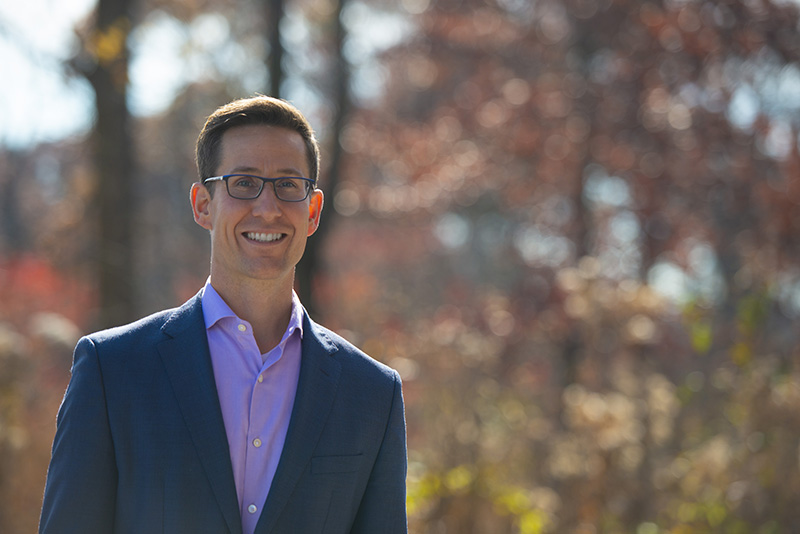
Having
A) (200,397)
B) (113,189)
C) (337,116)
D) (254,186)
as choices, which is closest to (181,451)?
(200,397)

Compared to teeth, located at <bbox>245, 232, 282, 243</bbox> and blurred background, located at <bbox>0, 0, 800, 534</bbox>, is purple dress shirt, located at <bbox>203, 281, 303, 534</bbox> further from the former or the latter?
blurred background, located at <bbox>0, 0, 800, 534</bbox>

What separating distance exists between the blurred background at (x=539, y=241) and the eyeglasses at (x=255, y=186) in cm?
375

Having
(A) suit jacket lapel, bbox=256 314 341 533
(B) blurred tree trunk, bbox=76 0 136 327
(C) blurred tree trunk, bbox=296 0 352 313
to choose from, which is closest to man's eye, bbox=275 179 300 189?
(A) suit jacket lapel, bbox=256 314 341 533

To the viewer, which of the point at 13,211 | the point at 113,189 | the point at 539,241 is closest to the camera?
the point at 113,189

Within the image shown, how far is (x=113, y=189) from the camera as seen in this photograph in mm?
8891

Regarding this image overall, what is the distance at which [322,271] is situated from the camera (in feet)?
33.5

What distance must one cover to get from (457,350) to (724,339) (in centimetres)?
623

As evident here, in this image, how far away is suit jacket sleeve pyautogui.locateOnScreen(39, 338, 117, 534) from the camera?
2.04 meters

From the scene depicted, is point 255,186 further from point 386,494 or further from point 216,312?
point 386,494

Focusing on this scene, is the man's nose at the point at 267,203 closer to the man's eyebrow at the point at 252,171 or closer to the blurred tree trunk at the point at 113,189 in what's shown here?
the man's eyebrow at the point at 252,171

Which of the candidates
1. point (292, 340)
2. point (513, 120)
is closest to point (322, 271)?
point (513, 120)

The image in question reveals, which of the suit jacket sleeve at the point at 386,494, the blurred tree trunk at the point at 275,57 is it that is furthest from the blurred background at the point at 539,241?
the suit jacket sleeve at the point at 386,494

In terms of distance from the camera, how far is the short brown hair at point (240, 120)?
2264 mm

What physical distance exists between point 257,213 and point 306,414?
506 mm
